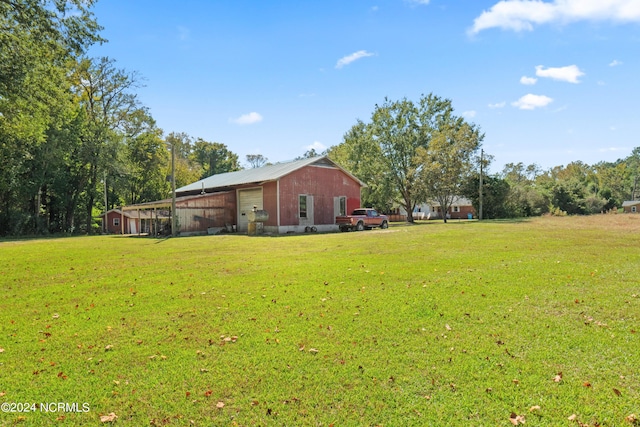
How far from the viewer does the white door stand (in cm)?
2894

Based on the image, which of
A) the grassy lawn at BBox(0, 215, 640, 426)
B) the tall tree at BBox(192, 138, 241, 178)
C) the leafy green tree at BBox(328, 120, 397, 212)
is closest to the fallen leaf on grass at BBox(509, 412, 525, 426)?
the grassy lawn at BBox(0, 215, 640, 426)

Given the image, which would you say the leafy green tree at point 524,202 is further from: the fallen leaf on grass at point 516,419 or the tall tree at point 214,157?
the tall tree at point 214,157

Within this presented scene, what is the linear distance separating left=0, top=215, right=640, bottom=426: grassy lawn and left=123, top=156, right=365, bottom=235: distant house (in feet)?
60.8

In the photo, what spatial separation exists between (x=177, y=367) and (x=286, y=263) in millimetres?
7140

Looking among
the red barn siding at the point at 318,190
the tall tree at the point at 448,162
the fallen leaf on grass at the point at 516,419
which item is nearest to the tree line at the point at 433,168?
the tall tree at the point at 448,162

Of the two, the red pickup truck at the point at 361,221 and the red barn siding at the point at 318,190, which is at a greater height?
the red barn siding at the point at 318,190

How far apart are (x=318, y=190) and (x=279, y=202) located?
3.97m

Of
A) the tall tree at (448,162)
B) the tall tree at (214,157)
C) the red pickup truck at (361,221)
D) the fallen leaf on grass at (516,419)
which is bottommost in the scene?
the fallen leaf on grass at (516,419)

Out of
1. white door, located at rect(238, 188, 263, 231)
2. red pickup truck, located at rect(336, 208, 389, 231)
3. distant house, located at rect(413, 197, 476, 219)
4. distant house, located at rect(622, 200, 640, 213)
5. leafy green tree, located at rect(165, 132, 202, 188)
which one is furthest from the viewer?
distant house, located at rect(622, 200, 640, 213)

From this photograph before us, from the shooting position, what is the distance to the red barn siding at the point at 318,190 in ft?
91.4

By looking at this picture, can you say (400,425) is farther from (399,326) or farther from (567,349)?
(567,349)

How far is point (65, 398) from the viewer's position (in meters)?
3.57

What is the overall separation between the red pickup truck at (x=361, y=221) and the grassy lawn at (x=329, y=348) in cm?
1842

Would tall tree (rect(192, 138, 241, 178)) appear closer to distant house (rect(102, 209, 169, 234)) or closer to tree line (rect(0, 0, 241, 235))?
tree line (rect(0, 0, 241, 235))
